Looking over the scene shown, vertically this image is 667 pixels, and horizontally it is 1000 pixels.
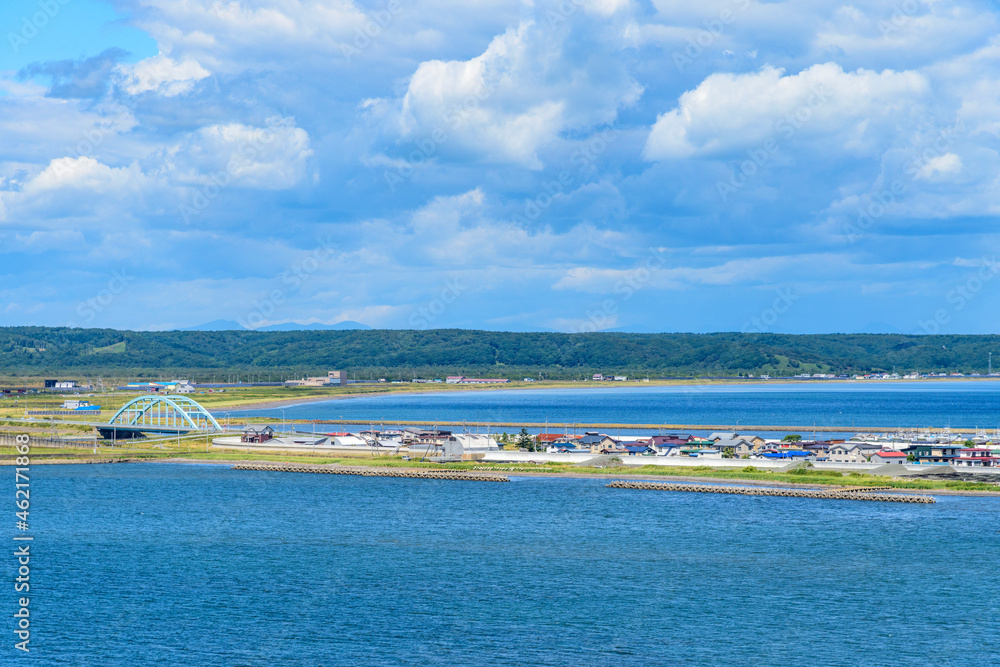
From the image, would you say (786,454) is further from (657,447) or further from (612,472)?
(612,472)

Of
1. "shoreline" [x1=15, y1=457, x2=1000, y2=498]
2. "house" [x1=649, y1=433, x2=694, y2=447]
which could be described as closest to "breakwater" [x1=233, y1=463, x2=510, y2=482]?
"shoreline" [x1=15, y1=457, x2=1000, y2=498]

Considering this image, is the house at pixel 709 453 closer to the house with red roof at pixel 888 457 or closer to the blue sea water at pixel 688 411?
the house with red roof at pixel 888 457

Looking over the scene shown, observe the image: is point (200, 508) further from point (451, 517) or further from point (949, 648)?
point (949, 648)

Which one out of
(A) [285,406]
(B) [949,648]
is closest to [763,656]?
(B) [949,648]

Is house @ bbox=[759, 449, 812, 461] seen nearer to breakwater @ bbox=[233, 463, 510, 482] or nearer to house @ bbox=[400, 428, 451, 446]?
breakwater @ bbox=[233, 463, 510, 482]

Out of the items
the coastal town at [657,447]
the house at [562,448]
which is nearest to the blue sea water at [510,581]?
the coastal town at [657,447]

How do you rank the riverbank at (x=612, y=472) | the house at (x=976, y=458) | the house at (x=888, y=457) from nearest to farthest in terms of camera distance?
1. the riverbank at (x=612, y=472)
2. the house at (x=976, y=458)
3. the house at (x=888, y=457)
